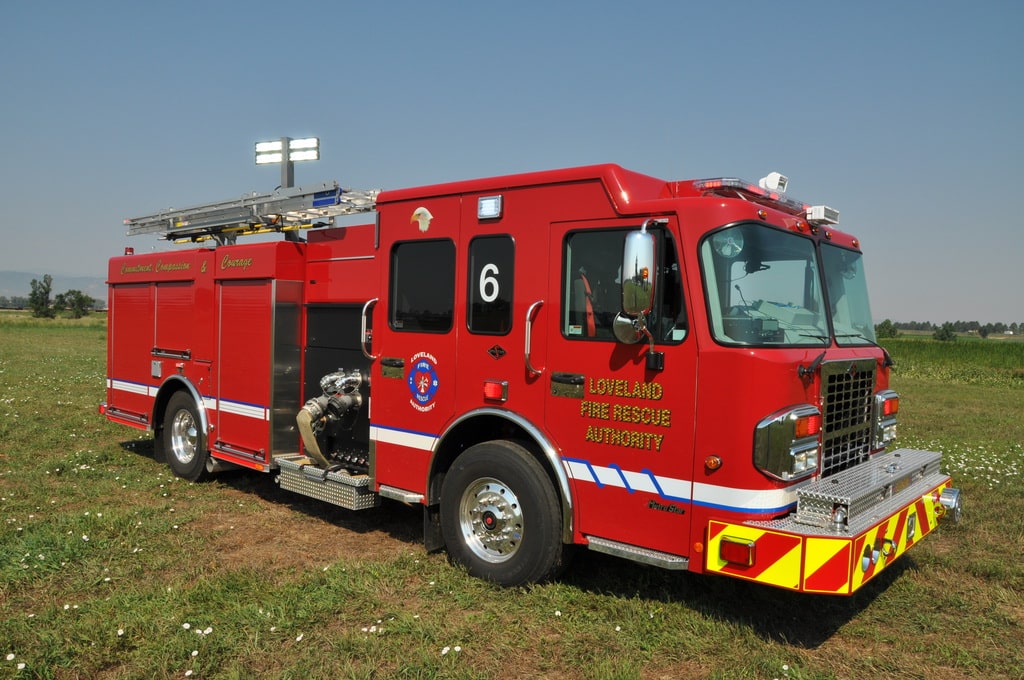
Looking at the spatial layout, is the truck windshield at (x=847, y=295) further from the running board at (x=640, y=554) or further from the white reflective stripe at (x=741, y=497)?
the running board at (x=640, y=554)

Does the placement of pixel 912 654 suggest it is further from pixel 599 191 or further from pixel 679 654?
Answer: pixel 599 191

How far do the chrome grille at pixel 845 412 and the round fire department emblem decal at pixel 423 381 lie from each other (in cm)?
270

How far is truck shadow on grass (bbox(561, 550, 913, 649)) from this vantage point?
459 cm

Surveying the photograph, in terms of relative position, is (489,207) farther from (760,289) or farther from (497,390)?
(760,289)

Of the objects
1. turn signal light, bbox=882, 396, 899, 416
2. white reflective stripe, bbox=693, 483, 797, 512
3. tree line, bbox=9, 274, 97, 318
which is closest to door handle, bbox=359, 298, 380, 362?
white reflective stripe, bbox=693, 483, 797, 512

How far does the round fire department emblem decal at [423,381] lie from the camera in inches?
218

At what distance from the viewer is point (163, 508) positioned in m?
6.95

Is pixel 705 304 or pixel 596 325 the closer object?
pixel 705 304

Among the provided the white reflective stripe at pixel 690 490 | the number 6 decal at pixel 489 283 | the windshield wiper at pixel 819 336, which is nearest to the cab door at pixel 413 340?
the number 6 decal at pixel 489 283

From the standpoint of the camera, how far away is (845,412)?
4832 mm

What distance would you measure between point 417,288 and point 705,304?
94.8 inches

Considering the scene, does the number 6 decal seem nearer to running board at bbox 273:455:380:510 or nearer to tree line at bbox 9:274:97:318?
running board at bbox 273:455:380:510

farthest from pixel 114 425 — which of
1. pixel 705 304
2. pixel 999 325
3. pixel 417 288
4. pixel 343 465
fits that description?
pixel 999 325

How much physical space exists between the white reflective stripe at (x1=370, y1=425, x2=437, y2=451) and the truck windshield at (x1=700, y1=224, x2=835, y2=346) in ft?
7.91
